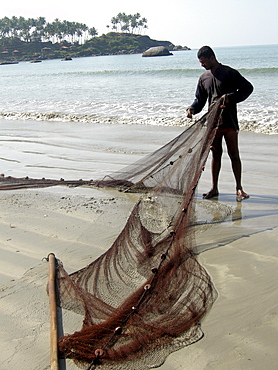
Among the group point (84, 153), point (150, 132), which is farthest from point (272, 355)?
point (150, 132)

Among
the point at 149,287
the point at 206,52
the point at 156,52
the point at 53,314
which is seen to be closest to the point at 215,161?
the point at 206,52

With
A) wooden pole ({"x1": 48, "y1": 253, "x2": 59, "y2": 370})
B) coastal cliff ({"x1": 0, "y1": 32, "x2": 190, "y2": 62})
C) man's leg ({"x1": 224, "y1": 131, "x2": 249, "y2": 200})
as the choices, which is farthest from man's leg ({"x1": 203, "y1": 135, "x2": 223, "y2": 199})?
coastal cliff ({"x1": 0, "y1": 32, "x2": 190, "y2": 62})

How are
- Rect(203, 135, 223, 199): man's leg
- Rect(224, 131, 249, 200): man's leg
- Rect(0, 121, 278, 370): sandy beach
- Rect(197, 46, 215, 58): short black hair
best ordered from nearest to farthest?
Rect(0, 121, 278, 370): sandy beach, Rect(197, 46, 215, 58): short black hair, Rect(224, 131, 249, 200): man's leg, Rect(203, 135, 223, 199): man's leg

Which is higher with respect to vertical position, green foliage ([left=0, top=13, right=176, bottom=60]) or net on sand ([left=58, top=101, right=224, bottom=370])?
green foliage ([left=0, top=13, right=176, bottom=60])

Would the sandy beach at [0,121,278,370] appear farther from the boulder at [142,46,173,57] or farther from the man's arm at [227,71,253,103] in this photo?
the boulder at [142,46,173,57]

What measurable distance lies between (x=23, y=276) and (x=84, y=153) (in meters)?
4.92

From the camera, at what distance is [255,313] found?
2.66 metres

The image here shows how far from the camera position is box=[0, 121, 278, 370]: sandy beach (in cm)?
234

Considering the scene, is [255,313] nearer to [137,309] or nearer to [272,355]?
[272,355]

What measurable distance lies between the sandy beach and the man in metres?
0.47

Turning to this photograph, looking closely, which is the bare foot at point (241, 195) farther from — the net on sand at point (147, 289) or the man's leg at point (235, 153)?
the net on sand at point (147, 289)

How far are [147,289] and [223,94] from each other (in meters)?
2.80

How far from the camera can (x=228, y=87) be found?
4531mm

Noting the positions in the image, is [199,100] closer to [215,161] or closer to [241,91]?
[241,91]
